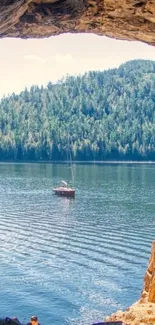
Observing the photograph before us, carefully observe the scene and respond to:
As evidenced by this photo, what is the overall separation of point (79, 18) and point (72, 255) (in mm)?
39512

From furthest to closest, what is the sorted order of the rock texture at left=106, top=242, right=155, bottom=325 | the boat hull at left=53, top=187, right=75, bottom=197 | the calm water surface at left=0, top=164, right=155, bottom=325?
1. the boat hull at left=53, top=187, right=75, bottom=197
2. the calm water surface at left=0, top=164, right=155, bottom=325
3. the rock texture at left=106, top=242, right=155, bottom=325

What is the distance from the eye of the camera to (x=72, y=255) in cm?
4900

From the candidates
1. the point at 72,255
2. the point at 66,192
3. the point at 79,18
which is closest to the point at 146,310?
the point at 79,18

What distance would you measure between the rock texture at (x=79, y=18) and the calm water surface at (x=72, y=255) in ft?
77.3

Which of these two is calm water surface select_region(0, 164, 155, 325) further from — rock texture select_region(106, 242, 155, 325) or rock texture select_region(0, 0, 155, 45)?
rock texture select_region(0, 0, 155, 45)

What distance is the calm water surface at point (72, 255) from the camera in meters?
35.1

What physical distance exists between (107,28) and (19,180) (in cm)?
13113

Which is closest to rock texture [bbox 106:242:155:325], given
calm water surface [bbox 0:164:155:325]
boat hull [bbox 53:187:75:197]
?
calm water surface [bbox 0:164:155:325]

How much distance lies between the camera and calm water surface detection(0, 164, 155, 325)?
35.1 m

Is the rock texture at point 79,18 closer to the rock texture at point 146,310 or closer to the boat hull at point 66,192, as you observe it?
the rock texture at point 146,310

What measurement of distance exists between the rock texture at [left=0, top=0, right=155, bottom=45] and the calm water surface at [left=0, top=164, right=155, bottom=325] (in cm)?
2356

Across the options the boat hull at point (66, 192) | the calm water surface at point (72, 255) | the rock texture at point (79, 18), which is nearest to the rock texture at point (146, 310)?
the rock texture at point (79, 18)

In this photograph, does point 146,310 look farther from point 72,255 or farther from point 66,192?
point 66,192

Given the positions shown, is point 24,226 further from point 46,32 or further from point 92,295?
point 46,32
